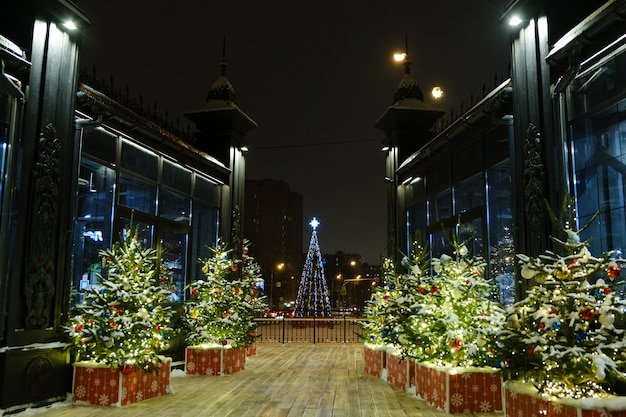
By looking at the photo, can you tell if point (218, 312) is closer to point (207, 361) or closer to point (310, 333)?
point (207, 361)

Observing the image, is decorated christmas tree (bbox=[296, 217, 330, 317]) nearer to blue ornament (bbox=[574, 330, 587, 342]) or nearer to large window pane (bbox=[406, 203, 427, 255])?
large window pane (bbox=[406, 203, 427, 255])

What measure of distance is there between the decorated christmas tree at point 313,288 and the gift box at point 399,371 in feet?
61.4

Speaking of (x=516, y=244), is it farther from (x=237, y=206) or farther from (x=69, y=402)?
(x=237, y=206)

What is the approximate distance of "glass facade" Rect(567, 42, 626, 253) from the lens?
610 cm

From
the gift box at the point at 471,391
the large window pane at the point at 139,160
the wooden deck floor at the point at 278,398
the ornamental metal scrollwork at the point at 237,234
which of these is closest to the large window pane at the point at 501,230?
the gift box at the point at 471,391

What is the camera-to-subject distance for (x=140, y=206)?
11336 millimetres

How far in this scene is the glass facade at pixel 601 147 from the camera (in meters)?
6.10

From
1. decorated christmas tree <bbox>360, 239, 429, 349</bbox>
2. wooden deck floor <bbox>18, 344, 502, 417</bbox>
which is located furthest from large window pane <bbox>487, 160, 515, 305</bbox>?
wooden deck floor <bbox>18, 344, 502, 417</bbox>

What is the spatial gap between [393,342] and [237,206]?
7126 mm

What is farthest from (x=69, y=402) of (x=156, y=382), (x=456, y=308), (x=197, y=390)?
(x=456, y=308)

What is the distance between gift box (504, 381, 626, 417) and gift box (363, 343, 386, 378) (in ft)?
17.0

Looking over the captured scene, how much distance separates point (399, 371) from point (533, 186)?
400cm

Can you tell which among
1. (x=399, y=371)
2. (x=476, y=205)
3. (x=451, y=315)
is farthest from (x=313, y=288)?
(x=451, y=315)

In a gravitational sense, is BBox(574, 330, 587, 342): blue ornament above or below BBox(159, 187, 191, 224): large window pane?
below
